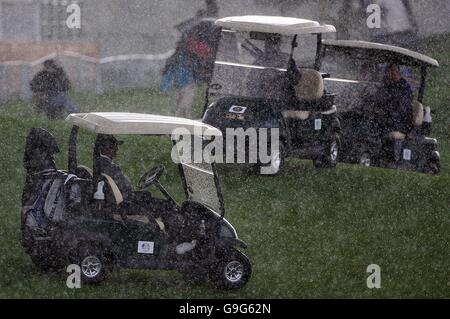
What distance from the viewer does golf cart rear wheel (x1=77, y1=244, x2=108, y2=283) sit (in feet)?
36.7

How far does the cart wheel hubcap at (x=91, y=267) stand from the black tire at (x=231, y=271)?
108cm

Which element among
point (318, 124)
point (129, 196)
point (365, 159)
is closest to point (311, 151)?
point (318, 124)

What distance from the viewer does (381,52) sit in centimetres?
1873

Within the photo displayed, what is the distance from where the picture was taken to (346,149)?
61.3ft

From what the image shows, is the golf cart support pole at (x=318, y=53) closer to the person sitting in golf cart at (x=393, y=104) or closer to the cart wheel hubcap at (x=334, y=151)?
the cart wheel hubcap at (x=334, y=151)

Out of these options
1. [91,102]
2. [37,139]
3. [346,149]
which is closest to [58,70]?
[91,102]

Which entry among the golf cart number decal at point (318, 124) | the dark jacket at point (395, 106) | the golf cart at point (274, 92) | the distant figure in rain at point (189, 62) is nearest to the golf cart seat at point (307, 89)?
the golf cart at point (274, 92)

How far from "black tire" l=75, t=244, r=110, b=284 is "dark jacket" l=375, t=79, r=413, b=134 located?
8.29 meters

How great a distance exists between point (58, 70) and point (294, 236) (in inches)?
363

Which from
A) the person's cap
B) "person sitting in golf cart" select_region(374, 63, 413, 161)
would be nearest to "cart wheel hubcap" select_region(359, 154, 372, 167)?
"person sitting in golf cart" select_region(374, 63, 413, 161)

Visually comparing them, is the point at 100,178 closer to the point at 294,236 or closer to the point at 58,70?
the point at 294,236

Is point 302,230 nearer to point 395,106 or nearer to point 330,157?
point 330,157

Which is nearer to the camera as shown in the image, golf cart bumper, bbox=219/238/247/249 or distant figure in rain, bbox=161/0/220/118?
golf cart bumper, bbox=219/238/247/249

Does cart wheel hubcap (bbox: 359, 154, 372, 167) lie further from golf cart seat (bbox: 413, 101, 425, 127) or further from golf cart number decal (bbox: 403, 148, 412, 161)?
golf cart seat (bbox: 413, 101, 425, 127)
